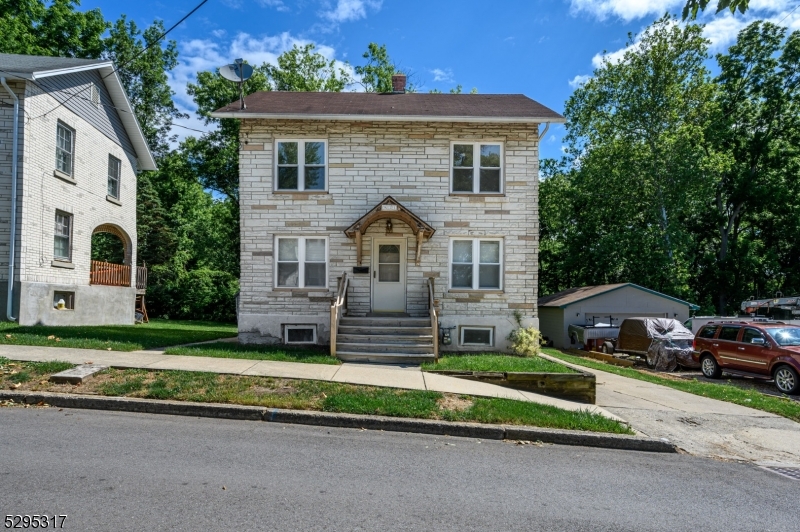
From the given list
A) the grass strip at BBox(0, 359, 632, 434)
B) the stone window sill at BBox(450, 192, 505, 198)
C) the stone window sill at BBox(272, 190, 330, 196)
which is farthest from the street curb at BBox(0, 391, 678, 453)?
the stone window sill at BBox(450, 192, 505, 198)

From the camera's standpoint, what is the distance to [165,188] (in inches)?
1406

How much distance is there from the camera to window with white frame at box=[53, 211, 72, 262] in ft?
52.1

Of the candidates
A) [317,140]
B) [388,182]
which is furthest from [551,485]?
[317,140]

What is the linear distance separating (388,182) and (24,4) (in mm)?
24605

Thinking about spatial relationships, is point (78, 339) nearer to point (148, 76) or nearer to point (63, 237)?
point (63, 237)

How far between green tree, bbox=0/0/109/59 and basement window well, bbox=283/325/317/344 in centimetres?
2083

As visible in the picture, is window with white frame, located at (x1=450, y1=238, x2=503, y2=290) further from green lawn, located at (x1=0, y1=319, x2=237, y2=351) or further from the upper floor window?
the upper floor window

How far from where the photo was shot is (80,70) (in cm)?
1648

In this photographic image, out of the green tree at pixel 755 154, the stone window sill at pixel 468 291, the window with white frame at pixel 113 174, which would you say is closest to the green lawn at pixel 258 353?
the stone window sill at pixel 468 291

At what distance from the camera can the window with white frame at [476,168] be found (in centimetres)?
1382

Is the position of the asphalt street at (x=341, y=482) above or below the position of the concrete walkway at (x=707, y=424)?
above

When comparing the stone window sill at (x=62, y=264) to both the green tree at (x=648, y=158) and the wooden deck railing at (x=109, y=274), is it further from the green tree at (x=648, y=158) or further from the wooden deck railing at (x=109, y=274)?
the green tree at (x=648, y=158)

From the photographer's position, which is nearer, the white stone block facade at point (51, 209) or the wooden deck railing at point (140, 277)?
the white stone block facade at point (51, 209)

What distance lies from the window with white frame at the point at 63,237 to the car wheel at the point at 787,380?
20673mm
